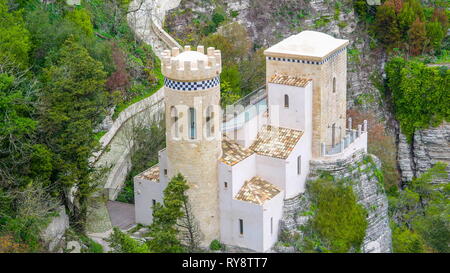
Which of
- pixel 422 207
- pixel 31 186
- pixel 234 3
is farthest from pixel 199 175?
pixel 234 3

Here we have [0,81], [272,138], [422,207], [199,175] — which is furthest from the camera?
[422,207]

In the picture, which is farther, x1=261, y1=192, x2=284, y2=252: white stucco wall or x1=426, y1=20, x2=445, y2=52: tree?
x1=426, y1=20, x2=445, y2=52: tree

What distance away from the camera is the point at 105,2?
56062 millimetres

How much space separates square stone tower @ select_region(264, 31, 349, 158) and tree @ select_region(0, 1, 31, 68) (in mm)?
12254

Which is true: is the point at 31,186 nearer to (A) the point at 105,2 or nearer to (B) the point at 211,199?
(B) the point at 211,199

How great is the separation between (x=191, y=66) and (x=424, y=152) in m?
30.9

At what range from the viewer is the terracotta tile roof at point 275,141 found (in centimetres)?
3563

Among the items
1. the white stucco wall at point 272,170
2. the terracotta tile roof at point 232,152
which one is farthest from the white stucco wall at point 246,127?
the white stucco wall at point 272,170

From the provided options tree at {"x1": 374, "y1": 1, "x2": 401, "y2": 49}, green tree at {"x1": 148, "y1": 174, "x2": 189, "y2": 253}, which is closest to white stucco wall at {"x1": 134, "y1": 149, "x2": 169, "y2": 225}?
green tree at {"x1": 148, "y1": 174, "x2": 189, "y2": 253}

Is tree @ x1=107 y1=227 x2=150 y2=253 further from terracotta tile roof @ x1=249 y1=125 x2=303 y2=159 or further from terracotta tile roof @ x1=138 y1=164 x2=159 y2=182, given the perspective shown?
terracotta tile roof @ x1=249 y1=125 x2=303 y2=159

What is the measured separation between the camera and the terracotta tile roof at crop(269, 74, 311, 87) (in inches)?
1431

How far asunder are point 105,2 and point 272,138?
24.6 meters

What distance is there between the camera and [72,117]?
111 ft

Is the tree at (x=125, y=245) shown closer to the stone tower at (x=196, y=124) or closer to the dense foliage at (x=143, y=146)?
the stone tower at (x=196, y=124)
